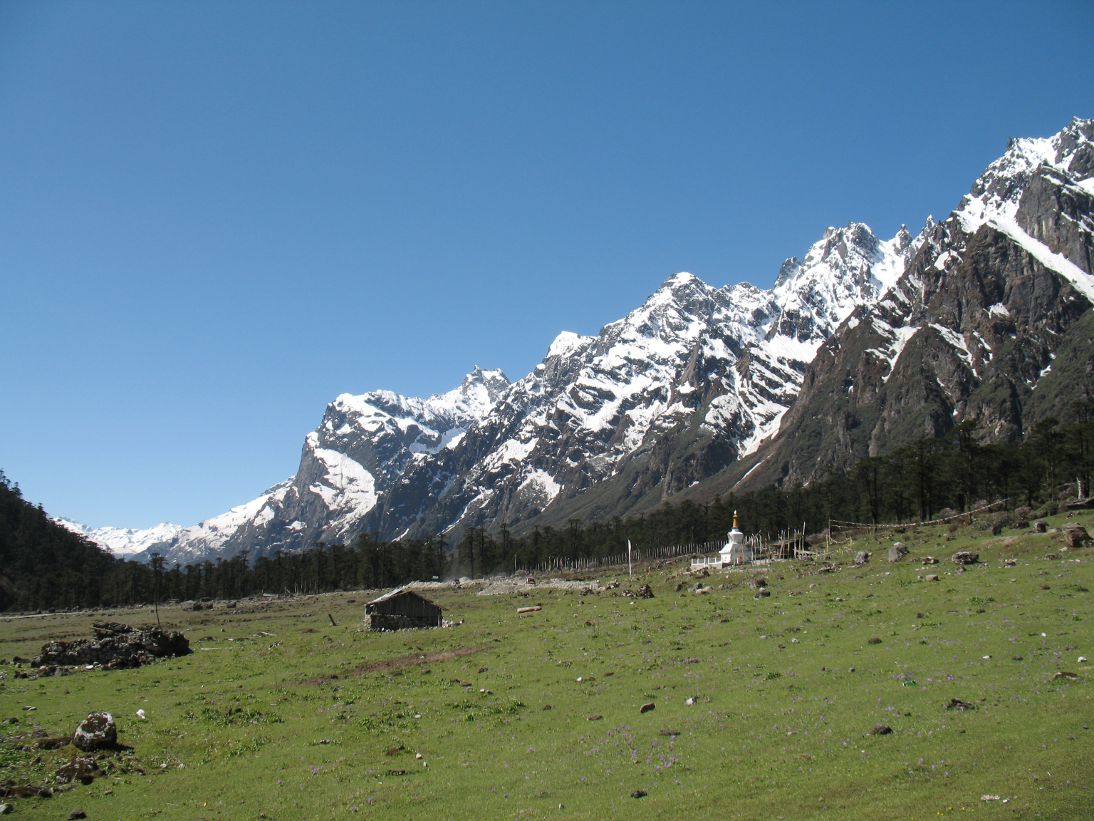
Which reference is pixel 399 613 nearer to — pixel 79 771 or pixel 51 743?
pixel 51 743

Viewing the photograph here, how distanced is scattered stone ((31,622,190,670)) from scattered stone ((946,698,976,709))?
2094 inches

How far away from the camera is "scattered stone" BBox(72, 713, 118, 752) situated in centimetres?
2833

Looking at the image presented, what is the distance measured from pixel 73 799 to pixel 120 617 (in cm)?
12609

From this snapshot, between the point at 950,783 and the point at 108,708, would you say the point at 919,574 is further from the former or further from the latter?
the point at 108,708

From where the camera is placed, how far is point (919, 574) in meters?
52.2

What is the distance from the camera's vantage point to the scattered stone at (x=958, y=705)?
2356 centimetres

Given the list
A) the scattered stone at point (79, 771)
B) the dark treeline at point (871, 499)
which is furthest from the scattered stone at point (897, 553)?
the scattered stone at point (79, 771)

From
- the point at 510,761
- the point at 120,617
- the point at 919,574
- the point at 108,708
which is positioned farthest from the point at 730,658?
the point at 120,617

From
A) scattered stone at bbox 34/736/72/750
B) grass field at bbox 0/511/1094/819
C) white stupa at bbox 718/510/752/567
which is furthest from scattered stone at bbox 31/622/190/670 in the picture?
white stupa at bbox 718/510/752/567

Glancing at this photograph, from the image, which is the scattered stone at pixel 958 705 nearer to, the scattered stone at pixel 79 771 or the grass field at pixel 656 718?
the grass field at pixel 656 718

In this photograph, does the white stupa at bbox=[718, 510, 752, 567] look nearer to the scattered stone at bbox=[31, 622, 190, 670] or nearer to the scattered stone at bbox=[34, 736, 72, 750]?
the scattered stone at bbox=[31, 622, 190, 670]

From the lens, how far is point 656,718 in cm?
2777

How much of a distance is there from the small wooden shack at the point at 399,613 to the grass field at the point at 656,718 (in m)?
14.7

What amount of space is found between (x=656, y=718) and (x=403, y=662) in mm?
23681
